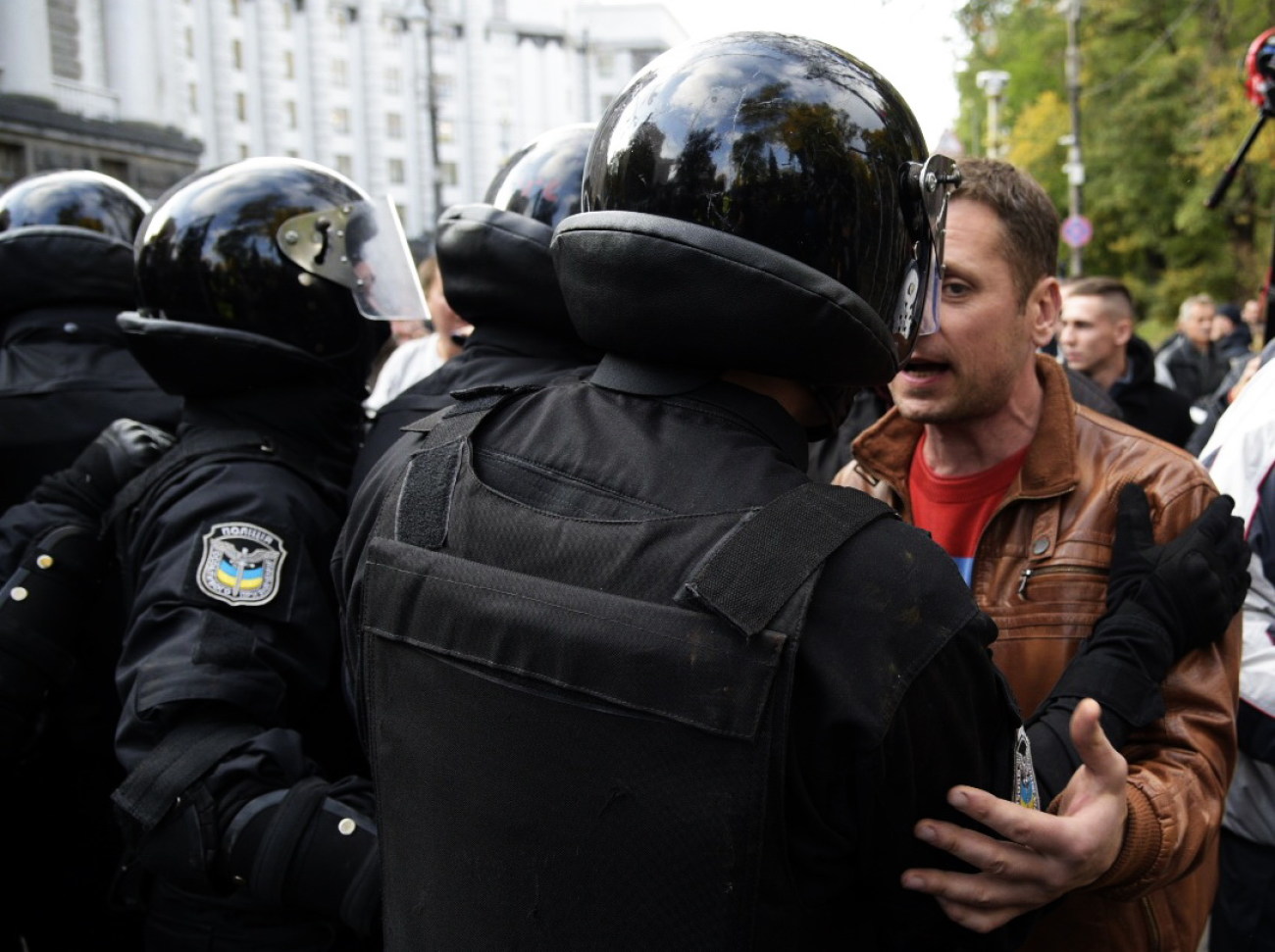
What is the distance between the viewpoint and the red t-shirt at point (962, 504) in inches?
91.6

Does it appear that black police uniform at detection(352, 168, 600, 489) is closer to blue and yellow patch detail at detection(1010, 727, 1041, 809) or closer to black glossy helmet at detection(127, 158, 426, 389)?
black glossy helmet at detection(127, 158, 426, 389)

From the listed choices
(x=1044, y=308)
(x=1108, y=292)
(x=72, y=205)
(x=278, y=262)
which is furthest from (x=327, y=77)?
(x=1044, y=308)

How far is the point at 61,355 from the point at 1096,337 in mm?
4836

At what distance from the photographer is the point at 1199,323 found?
9.40 metres

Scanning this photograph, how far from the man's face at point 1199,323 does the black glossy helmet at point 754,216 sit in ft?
29.9

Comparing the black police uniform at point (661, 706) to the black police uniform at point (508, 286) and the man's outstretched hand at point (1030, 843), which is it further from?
the black police uniform at point (508, 286)

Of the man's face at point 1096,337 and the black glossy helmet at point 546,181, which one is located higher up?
the black glossy helmet at point 546,181

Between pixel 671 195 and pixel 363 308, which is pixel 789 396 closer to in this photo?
pixel 671 195

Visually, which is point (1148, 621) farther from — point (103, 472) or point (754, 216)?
point (103, 472)

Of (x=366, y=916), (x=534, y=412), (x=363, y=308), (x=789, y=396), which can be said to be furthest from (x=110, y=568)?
(x=789, y=396)

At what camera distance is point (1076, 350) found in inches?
232

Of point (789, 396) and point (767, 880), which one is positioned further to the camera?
point (789, 396)

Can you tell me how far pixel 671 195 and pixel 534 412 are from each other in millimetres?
326

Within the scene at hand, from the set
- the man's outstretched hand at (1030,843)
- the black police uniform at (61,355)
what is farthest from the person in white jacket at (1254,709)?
the black police uniform at (61,355)
